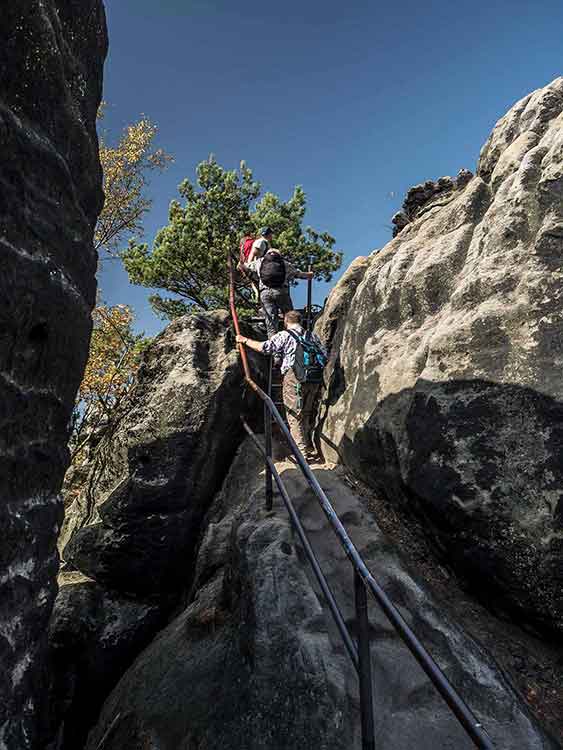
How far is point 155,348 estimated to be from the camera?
7691 mm

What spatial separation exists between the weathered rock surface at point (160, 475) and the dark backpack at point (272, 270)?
1709 mm

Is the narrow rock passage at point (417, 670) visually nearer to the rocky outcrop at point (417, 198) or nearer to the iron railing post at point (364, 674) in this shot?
the iron railing post at point (364, 674)

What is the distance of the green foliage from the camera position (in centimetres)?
1344

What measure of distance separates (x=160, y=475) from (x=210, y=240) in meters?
9.66

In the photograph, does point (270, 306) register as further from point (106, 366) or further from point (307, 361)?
point (106, 366)

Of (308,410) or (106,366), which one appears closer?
(308,410)

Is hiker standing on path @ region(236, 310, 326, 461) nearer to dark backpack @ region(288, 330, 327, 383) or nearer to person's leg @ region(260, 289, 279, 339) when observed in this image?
dark backpack @ region(288, 330, 327, 383)

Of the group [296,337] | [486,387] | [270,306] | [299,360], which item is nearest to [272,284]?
[270,306]

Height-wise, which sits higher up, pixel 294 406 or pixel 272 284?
pixel 272 284

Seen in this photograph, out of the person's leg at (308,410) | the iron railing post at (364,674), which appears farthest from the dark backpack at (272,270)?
the iron railing post at (364,674)

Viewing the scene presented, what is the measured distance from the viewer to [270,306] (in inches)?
321

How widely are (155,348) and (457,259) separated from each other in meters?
5.16

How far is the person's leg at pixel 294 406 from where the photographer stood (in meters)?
6.75

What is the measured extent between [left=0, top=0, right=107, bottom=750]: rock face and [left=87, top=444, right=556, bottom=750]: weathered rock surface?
1030mm
